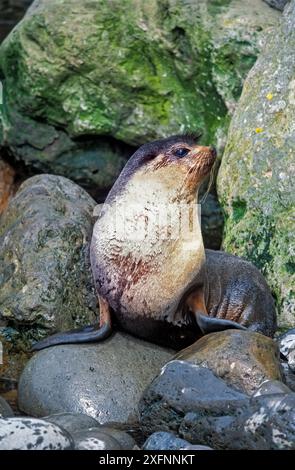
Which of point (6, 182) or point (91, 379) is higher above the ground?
point (6, 182)

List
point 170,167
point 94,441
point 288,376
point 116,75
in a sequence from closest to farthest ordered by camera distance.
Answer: point 94,441 → point 288,376 → point 170,167 → point 116,75

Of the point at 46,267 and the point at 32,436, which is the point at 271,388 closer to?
the point at 32,436

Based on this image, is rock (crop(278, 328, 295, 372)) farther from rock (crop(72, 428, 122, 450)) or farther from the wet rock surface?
the wet rock surface

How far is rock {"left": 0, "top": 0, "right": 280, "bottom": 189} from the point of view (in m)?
10.6

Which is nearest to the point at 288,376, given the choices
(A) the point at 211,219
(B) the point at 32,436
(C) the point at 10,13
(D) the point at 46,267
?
(D) the point at 46,267

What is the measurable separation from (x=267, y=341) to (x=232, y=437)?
116cm

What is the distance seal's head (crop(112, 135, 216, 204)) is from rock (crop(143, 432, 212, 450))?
89.0 inches

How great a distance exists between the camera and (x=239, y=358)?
6863mm

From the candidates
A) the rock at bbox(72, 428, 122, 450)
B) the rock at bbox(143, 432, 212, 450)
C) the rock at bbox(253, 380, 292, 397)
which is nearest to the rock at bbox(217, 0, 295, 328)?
the rock at bbox(253, 380, 292, 397)

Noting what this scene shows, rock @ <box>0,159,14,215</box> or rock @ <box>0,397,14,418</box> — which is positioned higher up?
rock @ <box>0,159,14,215</box>

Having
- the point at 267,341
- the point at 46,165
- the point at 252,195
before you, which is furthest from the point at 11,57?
the point at 267,341

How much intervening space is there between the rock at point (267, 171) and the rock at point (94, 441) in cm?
258

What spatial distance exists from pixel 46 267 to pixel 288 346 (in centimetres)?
183

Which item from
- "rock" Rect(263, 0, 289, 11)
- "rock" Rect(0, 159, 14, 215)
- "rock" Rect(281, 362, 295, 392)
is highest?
"rock" Rect(263, 0, 289, 11)
